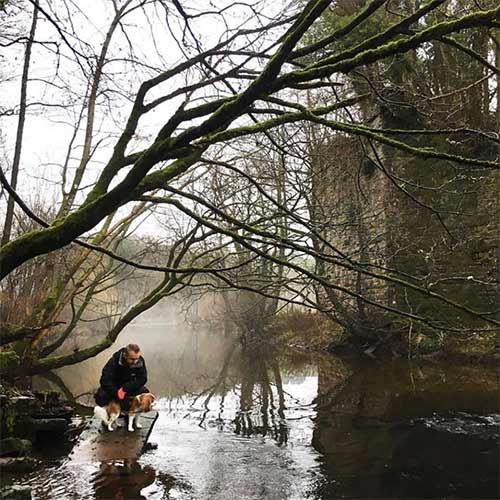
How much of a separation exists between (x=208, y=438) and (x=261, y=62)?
5.32 m

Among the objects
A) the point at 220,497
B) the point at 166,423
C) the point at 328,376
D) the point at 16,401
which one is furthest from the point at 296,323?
the point at 220,497

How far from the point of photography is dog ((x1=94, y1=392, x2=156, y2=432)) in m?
7.53

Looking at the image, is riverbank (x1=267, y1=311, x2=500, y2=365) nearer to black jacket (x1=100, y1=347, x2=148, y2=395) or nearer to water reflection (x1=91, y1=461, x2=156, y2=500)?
black jacket (x1=100, y1=347, x2=148, y2=395)

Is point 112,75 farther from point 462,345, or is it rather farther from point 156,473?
point 462,345

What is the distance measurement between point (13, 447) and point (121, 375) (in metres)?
1.60

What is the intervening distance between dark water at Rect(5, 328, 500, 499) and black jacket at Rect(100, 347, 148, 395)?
36.8 inches

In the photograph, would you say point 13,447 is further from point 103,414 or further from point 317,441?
point 317,441

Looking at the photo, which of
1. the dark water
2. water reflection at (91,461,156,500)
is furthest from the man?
water reflection at (91,461,156,500)

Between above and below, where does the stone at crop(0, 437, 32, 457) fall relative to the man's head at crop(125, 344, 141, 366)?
below

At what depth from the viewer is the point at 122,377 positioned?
7.78 m

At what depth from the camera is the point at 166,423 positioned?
9.38 metres

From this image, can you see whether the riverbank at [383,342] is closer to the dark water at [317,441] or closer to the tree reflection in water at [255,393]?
the dark water at [317,441]

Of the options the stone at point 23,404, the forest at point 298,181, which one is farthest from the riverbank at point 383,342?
the stone at point 23,404

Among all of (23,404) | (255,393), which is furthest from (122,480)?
(255,393)
